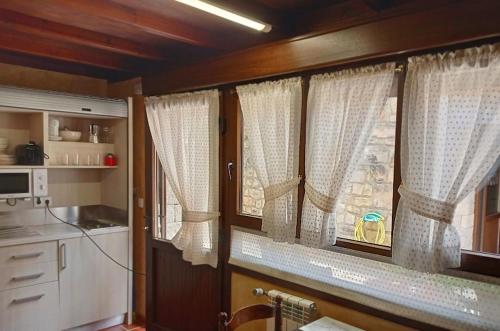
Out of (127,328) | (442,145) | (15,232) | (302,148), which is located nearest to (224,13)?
(302,148)

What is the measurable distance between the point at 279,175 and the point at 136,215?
189 centimetres

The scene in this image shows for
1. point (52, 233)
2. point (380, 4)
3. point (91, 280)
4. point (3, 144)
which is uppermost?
point (380, 4)

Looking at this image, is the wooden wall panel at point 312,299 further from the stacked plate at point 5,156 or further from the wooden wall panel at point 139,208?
the stacked plate at point 5,156

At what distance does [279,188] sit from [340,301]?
2.33 ft

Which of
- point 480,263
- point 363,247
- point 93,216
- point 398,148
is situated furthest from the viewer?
point 93,216

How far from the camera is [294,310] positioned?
2.16 metres

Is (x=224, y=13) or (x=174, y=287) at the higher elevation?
(x=224, y=13)

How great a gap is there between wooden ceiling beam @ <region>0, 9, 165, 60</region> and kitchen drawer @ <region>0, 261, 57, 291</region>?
Answer: 1740mm

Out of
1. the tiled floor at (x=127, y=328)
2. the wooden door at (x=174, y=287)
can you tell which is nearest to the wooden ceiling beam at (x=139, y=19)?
the wooden door at (x=174, y=287)

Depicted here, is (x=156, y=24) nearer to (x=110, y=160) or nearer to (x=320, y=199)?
(x=320, y=199)

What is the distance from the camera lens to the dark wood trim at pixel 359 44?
1505 mm

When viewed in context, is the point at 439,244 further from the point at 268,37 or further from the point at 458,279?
the point at 268,37

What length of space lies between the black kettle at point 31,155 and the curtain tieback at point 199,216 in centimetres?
138

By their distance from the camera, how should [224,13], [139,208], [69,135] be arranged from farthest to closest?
[139,208], [69,135], [224,13]
